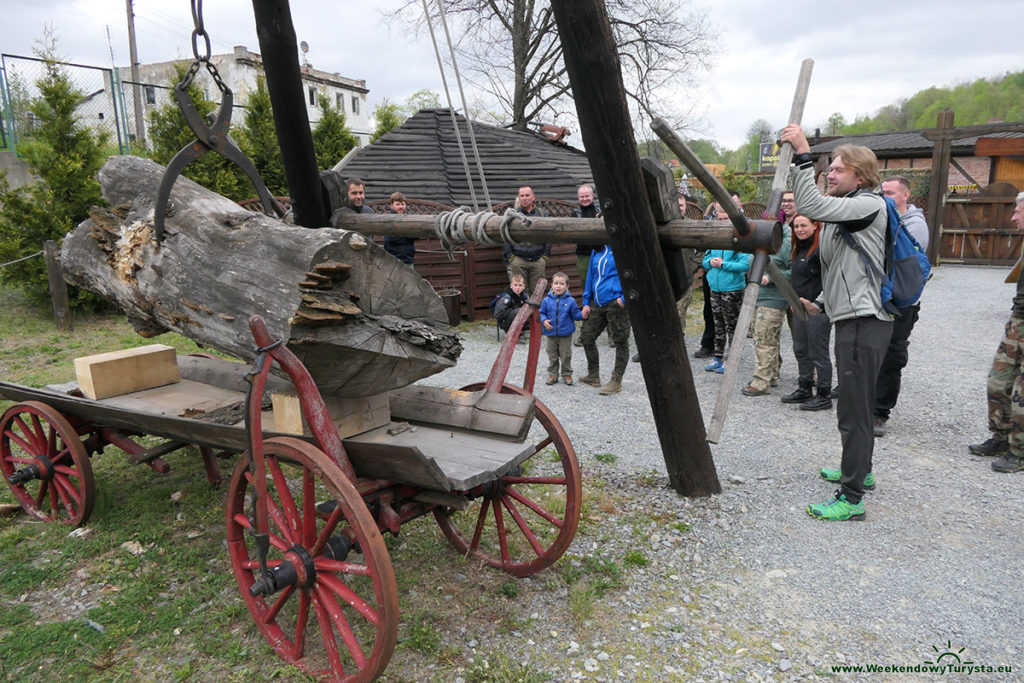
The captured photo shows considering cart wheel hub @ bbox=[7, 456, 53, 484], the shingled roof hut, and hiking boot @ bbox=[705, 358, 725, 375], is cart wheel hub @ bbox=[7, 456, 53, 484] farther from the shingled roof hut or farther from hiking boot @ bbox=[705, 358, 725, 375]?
the shingled roof hut

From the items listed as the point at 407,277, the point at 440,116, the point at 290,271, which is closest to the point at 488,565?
the point at 407,277

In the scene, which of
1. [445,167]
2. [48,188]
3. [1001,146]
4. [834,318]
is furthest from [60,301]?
[1001,146]

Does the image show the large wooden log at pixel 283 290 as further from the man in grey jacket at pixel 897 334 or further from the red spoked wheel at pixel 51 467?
the man in grey jacket at pixel 897 334

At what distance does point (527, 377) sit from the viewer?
10.9 ft

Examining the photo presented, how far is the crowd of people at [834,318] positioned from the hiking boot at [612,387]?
0.01 m

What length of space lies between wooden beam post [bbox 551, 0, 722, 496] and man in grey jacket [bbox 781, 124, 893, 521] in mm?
788

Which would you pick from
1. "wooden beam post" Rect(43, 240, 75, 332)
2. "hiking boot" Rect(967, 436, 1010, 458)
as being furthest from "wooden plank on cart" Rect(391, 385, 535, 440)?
"wooden beam post" Rect(43, 240, 75, 332)

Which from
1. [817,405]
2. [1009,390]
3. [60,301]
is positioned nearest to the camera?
[1009,390]

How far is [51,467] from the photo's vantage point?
399cm

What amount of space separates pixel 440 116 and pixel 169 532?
11.1 metres

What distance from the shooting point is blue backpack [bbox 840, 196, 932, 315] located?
3592mm

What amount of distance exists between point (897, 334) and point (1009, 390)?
2.61ft

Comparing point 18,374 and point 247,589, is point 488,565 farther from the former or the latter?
point 18,374

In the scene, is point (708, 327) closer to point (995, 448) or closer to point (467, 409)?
point (995, 448)
